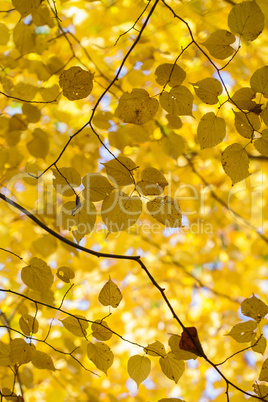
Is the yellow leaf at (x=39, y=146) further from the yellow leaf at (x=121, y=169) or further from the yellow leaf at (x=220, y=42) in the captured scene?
the yellow leaf at (x=220, y=42)

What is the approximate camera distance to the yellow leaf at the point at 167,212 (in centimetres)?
66

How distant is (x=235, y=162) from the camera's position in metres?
0.63

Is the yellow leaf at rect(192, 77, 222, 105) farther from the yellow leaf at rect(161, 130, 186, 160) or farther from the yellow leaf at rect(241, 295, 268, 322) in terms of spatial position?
the yellow leaf at rect(161, 130, 186, 160)

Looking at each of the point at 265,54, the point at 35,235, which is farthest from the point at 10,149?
the point at 265,54

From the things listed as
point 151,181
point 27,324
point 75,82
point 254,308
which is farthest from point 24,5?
point 254,308

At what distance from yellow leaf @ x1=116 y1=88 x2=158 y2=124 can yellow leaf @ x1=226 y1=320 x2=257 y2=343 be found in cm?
A: 43

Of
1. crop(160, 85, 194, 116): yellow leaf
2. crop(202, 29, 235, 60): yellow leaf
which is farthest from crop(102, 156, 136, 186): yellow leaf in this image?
crop(202, 29, 235, 60): yellow leaf

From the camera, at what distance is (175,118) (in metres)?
0.93

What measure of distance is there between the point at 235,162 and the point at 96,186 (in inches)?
9.8

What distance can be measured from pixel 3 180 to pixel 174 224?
73cm

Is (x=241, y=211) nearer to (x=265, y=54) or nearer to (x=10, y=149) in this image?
(x=265, y=54)

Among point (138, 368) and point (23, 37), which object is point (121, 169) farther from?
point (23, 37)

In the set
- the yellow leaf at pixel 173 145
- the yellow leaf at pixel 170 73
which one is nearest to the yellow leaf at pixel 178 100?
the yellow leaf at pixel 170 73

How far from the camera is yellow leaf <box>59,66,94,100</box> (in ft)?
2.02
